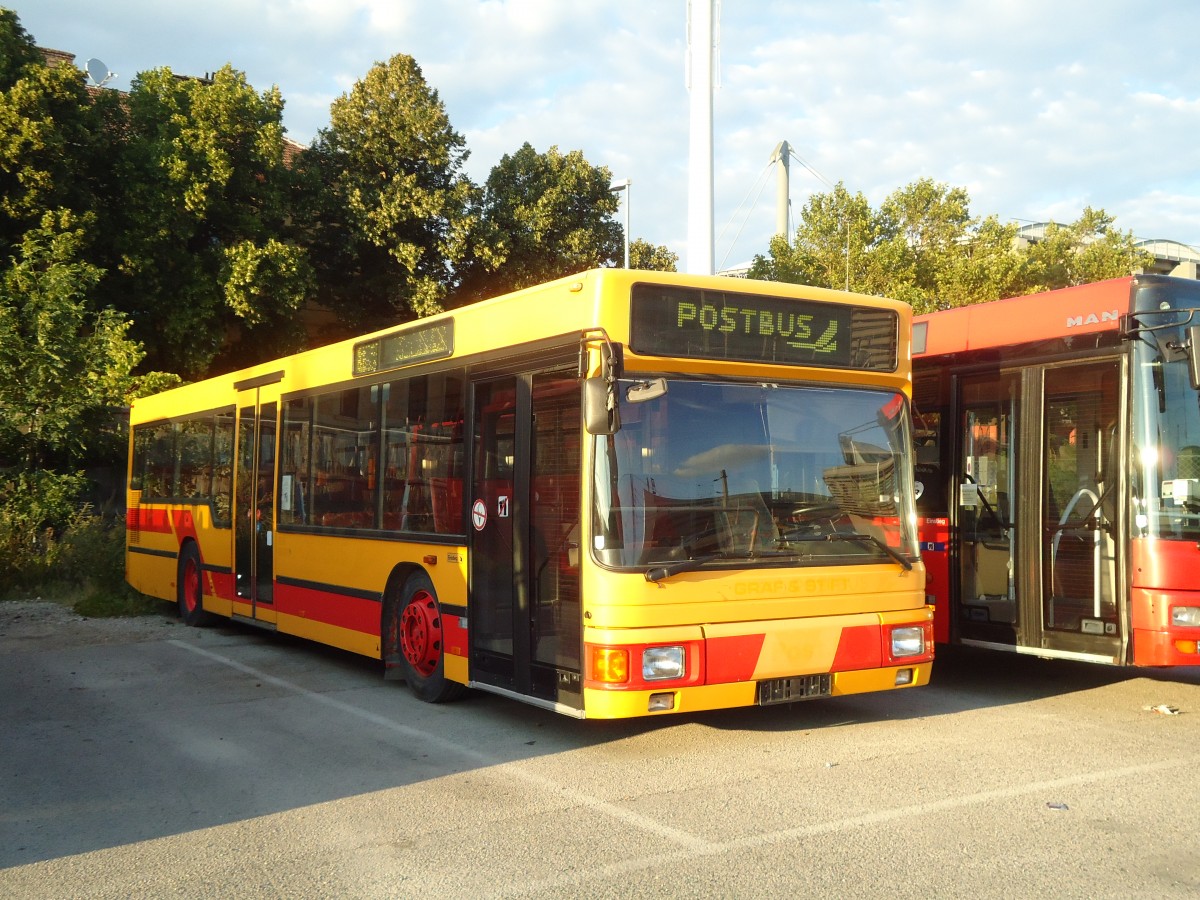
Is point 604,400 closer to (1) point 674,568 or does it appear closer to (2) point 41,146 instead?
(1) point 674,568

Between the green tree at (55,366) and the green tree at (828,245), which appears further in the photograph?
the green tree at (828,245)

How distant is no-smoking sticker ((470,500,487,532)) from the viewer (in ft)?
26.1

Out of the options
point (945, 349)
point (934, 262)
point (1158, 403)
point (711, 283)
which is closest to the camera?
point (711, 283)

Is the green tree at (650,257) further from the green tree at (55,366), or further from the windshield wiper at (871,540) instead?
the windshield wiper at (871,540)

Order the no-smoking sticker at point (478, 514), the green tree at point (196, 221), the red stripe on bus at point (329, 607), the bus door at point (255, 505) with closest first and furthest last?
1. the no-smoking sticker at point (478, 514)
2. the red stripe on bus at point (329, 607)
3. the bus door at point (255, 505)
4. the green tree at point (196, 221)

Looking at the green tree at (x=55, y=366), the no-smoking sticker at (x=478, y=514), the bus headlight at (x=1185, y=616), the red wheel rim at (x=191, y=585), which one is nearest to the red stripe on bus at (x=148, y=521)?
the red wheel rim at (x=191, y=585)

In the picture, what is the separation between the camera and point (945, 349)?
9.68 m

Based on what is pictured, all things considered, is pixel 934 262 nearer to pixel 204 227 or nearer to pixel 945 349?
pixel 204 227

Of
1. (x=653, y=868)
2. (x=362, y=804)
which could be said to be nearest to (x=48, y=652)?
(x=362, y=804)

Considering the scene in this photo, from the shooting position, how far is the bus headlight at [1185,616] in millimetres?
7660

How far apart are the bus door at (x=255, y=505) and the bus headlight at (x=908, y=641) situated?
21.5ft

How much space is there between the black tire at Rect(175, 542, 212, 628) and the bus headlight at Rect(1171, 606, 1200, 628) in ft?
33.3

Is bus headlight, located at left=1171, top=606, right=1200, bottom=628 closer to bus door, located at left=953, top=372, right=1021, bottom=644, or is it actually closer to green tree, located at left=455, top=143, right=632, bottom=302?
bus door, located at left=953, top=372, right=1021, bottom=644

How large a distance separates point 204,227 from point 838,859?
2146 centimetres
